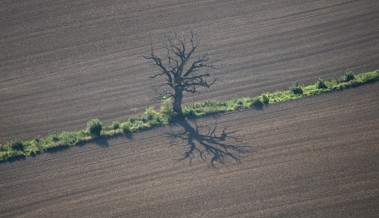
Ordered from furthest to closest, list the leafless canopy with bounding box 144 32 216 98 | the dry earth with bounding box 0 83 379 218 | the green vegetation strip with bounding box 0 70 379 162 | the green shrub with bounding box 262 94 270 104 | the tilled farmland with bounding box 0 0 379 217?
the green shrub with bounding box 262 94 270 104
the leafless canopy with bounding box 144 32 216 98
the green vegetation strip with bounding box 0 70 379 162
the tilled farmland with bounding box 0 0 379 217
the dry earth with bounding box 0 83 379 218

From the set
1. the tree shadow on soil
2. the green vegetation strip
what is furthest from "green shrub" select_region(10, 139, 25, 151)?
the tree shadow on soil

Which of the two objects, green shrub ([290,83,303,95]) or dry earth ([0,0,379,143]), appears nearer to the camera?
green shrub ([290,83,303,95])

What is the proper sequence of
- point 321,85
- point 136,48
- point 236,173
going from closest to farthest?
point 236,173, point 321,85, point 136,48

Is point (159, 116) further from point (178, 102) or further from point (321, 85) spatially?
point (321, 85)

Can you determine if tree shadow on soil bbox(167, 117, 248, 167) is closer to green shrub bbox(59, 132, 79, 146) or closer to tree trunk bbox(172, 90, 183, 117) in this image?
tree trunk bbox(172, 90, 183, 117)

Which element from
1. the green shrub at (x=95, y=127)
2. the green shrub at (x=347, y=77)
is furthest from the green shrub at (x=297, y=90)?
the green shrub at (x=95, y=127)

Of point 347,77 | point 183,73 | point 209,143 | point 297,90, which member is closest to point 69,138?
point 209,143

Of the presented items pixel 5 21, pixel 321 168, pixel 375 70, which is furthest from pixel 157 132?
pixel 5 21
